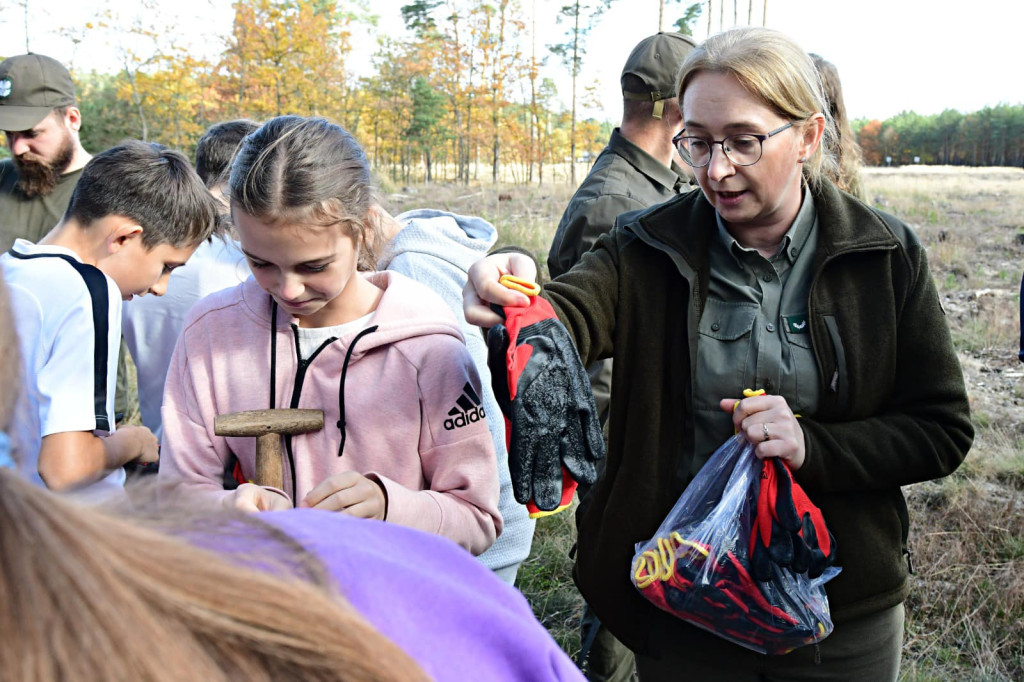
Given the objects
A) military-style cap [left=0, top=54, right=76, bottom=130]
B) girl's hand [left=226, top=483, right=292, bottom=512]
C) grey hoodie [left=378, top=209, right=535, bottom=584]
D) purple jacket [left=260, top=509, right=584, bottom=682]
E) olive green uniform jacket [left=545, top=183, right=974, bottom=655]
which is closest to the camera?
purple jacket [left=260, top=509, right=584, bottom=682]

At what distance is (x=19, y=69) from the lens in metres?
4.33

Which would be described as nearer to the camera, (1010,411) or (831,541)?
(831,541)

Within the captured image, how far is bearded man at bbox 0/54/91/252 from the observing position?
172 inches

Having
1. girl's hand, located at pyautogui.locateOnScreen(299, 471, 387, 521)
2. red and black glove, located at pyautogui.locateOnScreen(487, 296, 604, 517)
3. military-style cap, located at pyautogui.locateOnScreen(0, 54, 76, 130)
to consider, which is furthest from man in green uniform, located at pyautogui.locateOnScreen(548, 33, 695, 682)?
military-style cap, located at pyautogui.locateOnScreen(0, 54, 76, 130)

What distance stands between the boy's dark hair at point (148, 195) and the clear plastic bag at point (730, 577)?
6.64 ft

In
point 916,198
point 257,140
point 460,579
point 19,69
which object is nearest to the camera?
point 460,579

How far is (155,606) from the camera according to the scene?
1.53 feet

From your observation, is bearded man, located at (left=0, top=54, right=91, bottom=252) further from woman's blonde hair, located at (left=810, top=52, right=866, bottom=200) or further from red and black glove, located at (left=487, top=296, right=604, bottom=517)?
woman's blonde hair, located at (left=810, top=52, right=866, bottom=200)

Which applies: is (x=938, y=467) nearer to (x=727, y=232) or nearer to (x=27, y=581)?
(x=727, y=232)

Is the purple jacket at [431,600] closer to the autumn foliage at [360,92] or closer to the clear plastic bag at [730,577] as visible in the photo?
the clear plastic bag at [730,577]

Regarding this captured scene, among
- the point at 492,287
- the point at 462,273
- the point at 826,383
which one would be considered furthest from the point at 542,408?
the point at 462,273

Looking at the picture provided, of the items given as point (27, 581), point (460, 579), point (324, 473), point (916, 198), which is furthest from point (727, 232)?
point (916, 198)

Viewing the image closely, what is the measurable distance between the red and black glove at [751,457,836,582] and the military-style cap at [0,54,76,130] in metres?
4.42

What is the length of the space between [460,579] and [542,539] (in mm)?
3978
